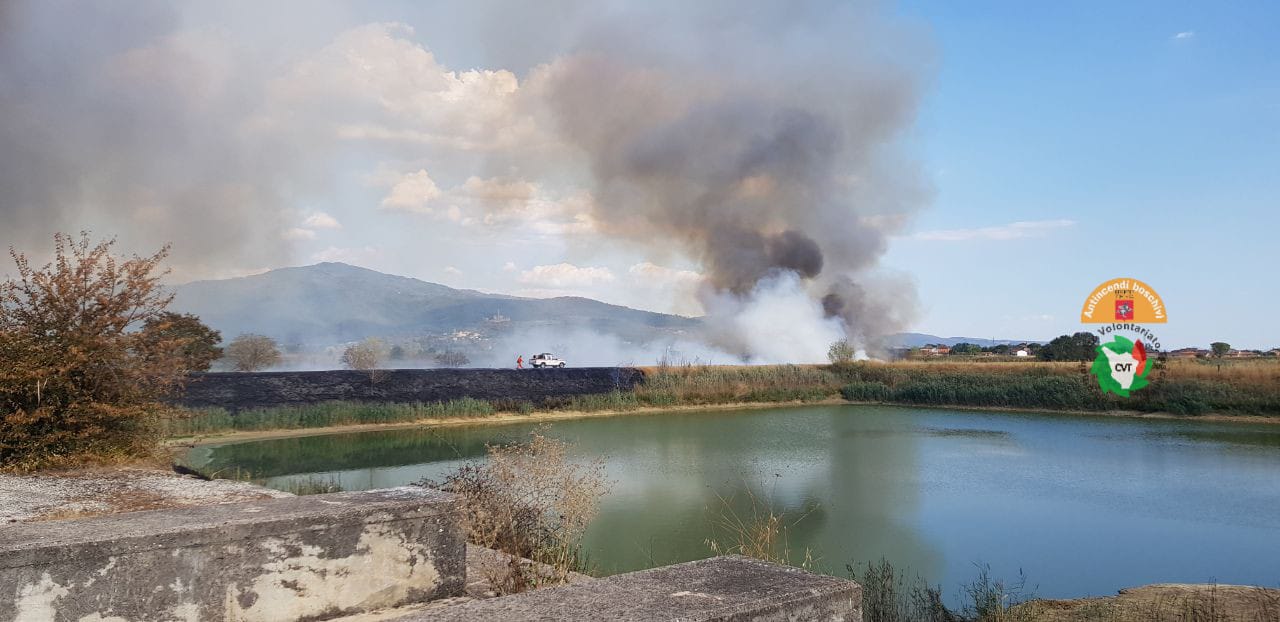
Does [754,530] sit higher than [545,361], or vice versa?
[545,361]

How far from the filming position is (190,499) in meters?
6.52

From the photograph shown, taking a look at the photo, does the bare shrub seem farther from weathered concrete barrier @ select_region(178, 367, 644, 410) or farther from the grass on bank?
weathered concrete barrier @ select_region(178, 367, 644, 410)

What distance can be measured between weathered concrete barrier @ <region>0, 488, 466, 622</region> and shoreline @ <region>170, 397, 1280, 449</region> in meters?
15.0

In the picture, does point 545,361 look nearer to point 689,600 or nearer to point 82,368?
point 82,368

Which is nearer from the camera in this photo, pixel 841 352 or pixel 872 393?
pixel 872 393

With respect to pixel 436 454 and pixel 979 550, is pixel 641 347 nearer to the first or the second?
pixel 436 454

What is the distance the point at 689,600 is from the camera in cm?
251

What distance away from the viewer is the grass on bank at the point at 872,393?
843 inches

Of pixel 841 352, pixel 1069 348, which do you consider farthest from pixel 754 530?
pixel 1069 348

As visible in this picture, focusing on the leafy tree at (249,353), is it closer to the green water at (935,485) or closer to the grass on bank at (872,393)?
the grass on bank at (872,393)

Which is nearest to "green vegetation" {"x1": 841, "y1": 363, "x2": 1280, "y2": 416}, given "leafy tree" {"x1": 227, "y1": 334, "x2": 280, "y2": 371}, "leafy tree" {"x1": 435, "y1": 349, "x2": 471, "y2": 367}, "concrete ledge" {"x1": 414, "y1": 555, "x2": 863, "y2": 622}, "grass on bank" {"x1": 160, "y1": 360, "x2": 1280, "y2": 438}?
"grass on bank" {"x1": 160, "y1": 360, "x2": 1280, "y2": 438}

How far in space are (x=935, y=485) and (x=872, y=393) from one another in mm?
18603

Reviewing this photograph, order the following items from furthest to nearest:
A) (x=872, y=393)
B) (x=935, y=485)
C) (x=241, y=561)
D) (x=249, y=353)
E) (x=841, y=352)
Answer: (x=249, y=353) → (x=841, y=352) → (x=872, y=393) → (x=935, y=485) → (x=241, y=561)

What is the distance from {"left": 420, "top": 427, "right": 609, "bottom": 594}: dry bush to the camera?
15.3 feet
